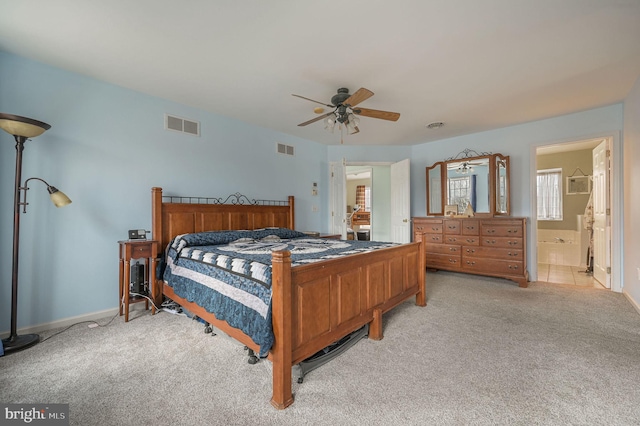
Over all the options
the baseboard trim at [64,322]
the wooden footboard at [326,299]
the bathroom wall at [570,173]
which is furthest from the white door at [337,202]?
the bathroom wall at [570,173]

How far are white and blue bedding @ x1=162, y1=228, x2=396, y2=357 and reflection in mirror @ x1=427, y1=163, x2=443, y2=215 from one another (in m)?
2.66

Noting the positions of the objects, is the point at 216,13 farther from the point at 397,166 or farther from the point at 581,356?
the point at 397,166

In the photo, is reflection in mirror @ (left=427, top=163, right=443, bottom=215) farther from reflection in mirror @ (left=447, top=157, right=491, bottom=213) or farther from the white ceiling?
the white ceiling

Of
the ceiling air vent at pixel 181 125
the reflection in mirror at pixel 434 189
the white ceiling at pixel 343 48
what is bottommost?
the reflection in mirror at pixel 434 189

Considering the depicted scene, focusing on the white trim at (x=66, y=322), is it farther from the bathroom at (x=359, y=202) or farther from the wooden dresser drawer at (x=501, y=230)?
the bathroom at (x=359, y=202)

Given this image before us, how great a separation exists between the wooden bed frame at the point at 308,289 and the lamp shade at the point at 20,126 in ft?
3.43

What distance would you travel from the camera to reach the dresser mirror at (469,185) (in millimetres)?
4445

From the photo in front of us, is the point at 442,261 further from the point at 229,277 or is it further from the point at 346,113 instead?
the point at 229,277

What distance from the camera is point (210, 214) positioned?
11.6ft

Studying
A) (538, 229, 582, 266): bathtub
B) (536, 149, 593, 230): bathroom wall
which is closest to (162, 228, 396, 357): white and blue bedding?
(538, 229, 582, 266): bathtub

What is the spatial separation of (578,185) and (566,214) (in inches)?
25.0

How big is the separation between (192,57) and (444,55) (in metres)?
2.25

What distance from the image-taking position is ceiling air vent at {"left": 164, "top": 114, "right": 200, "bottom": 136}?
3.33 m

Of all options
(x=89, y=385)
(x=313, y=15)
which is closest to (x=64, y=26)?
(x=313, y=15)
